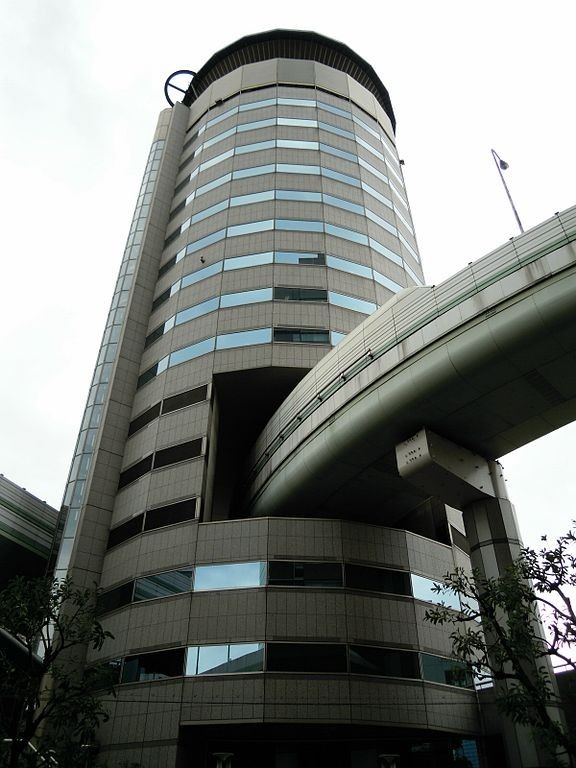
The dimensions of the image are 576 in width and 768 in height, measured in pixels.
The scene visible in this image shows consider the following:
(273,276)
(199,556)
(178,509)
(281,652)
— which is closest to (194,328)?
(273,276)

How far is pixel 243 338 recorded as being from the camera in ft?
122

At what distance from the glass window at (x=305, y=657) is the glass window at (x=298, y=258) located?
25.1m

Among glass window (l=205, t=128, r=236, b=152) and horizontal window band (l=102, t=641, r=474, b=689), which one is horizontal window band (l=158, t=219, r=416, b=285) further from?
horizontal window band (l=102, t=641, r=474, b=689)

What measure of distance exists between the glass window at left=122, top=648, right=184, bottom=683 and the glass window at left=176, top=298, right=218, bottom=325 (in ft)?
69.5

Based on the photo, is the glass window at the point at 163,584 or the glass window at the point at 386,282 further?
the glass window at the point at 386,282

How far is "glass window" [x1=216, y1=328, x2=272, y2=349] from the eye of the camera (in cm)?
3697

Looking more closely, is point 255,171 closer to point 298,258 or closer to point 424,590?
point 298,258

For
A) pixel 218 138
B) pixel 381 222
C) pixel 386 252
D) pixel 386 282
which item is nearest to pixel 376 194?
pixel 381 222

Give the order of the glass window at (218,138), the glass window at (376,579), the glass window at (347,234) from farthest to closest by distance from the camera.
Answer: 1. the glass window at (218,138)
2. the glass window at (347,234)
3. the glass window at (376,579)

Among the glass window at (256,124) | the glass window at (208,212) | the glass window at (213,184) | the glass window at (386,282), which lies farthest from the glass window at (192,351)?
the glass window at (256,124)

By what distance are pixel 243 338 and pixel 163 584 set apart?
609 inches

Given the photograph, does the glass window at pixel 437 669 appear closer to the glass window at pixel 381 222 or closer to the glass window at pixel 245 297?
the glass window at pixel 245 297

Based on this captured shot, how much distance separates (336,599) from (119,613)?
10982mm

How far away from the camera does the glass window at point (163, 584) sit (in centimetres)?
2833
